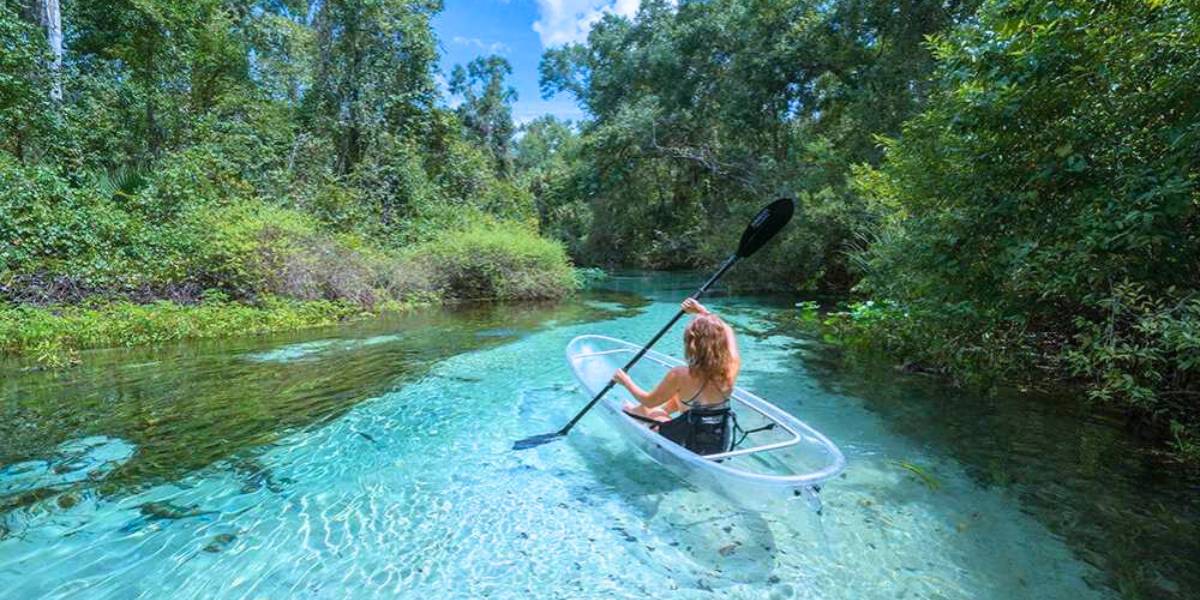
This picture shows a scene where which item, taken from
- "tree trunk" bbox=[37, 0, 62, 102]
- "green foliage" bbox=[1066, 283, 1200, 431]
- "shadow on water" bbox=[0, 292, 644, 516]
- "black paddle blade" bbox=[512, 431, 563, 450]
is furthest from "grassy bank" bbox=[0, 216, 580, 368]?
"green foliage" bbox=[1066, 283, 1200, 431]

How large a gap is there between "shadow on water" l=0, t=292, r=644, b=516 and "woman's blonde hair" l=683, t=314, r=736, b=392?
3261 mm

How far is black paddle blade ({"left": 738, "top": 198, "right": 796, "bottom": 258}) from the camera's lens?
5480 mm

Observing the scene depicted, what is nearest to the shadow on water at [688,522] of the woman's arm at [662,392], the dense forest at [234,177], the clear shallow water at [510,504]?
the clear shallow water at [510,504]

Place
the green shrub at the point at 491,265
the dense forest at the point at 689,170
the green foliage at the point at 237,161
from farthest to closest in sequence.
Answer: the green shrub at the point at 491,265, the green foliage at the point at 237,161, the dense forest at the point at 689,170

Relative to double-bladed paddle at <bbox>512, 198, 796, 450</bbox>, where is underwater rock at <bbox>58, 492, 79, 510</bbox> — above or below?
below

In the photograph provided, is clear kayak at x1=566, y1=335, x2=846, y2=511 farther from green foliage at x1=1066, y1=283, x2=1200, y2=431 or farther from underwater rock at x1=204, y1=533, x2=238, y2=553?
underwater rock at x1=204, y1=533, x2=238, y2=553

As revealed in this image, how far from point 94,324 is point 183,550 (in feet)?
23.9

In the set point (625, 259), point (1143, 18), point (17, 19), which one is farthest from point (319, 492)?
point (625, 259)

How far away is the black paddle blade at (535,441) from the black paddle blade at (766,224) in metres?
2.45

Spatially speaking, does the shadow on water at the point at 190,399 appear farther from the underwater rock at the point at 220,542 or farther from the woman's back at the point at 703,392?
the woman's back at the point at 703,392

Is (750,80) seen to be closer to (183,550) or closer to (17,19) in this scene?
(17,19)

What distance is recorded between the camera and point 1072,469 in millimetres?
4445

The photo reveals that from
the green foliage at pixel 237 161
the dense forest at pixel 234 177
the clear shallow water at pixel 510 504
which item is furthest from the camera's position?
the green foliage at pixel 237 161

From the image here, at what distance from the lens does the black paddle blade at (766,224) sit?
5.48m
